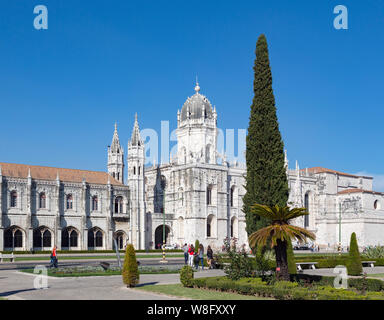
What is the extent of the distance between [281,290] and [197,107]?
189ft

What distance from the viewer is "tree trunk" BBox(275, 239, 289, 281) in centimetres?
2011

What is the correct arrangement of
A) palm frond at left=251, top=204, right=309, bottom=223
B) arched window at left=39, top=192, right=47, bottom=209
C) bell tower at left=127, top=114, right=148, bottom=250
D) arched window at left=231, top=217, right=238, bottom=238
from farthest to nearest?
arched window at left=231, top=217, right=238, bottom=238, bell tower at left=127, top=114, right=148, bottom=250, arched window at left=39, top=192, right=47, bottom=209, palm frond at left=251, top=204, right=309, bottom=223

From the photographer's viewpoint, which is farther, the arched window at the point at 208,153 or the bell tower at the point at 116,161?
the arched window at the point at 208,153

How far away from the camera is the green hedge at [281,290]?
53.4 ft

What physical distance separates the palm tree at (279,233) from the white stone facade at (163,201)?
103 feet

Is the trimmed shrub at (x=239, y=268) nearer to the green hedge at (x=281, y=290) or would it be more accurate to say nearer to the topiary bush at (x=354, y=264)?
the green hedge at (x=281, y=290)

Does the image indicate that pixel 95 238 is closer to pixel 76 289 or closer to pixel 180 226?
pixel 180 226

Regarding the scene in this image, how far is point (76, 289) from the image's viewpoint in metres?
20.1

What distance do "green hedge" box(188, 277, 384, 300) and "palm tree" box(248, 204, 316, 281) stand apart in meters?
1.09

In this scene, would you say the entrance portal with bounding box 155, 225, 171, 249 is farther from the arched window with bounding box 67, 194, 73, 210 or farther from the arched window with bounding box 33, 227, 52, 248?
the arched window with bounding box 33, 227, 52, 248

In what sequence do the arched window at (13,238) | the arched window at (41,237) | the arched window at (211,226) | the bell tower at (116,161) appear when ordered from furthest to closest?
1. the bell tower at (116,161)
2. the arched window at (211,226)
3. the arched window at (41,237)
4. the arched window at (13,238)

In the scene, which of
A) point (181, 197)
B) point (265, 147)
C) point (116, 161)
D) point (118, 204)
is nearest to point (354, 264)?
point (265, 147)

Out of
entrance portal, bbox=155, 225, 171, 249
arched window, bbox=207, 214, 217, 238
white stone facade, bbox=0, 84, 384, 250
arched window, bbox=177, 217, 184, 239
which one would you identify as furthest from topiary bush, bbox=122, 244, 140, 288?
arched window, bbox=207, 214, 217, 238

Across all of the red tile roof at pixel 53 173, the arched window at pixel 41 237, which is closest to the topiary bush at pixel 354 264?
the arched window at pixel 41 237
